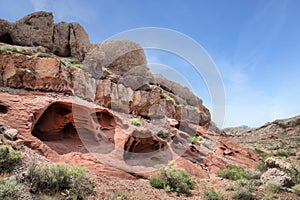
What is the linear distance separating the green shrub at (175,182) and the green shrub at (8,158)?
4.45 metres

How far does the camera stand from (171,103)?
21406mm

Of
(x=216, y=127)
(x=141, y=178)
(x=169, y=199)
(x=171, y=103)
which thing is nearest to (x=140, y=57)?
(x=171, y=103)

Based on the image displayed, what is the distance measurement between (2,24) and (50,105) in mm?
13323

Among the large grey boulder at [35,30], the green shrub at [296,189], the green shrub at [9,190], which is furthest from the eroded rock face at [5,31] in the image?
the green shrub at [296,189]

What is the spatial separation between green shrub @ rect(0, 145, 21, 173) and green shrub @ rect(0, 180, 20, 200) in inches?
33.3

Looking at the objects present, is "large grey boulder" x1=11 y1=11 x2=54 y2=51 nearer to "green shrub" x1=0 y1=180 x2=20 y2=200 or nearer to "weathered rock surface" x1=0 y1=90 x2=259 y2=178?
"weathered rock surface" x1=0 y1=90 x2=259 y2=178

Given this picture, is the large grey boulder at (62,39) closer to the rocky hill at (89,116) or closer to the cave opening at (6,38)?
the rocky hill at (89,116)

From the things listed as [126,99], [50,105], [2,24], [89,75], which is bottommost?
[50,105]

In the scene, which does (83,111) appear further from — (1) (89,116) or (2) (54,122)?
(2) (54,122)

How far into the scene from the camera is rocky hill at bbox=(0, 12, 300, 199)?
25.0 ft

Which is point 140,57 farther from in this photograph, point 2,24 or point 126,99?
point 2,24

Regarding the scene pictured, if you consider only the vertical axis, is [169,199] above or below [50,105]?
below

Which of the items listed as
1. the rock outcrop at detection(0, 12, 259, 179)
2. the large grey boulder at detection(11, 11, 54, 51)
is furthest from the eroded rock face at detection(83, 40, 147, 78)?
the large grey boulder at detection(11, 11, 54, 51)

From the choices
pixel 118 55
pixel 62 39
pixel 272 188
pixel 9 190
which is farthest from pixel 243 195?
pixel 62 39
